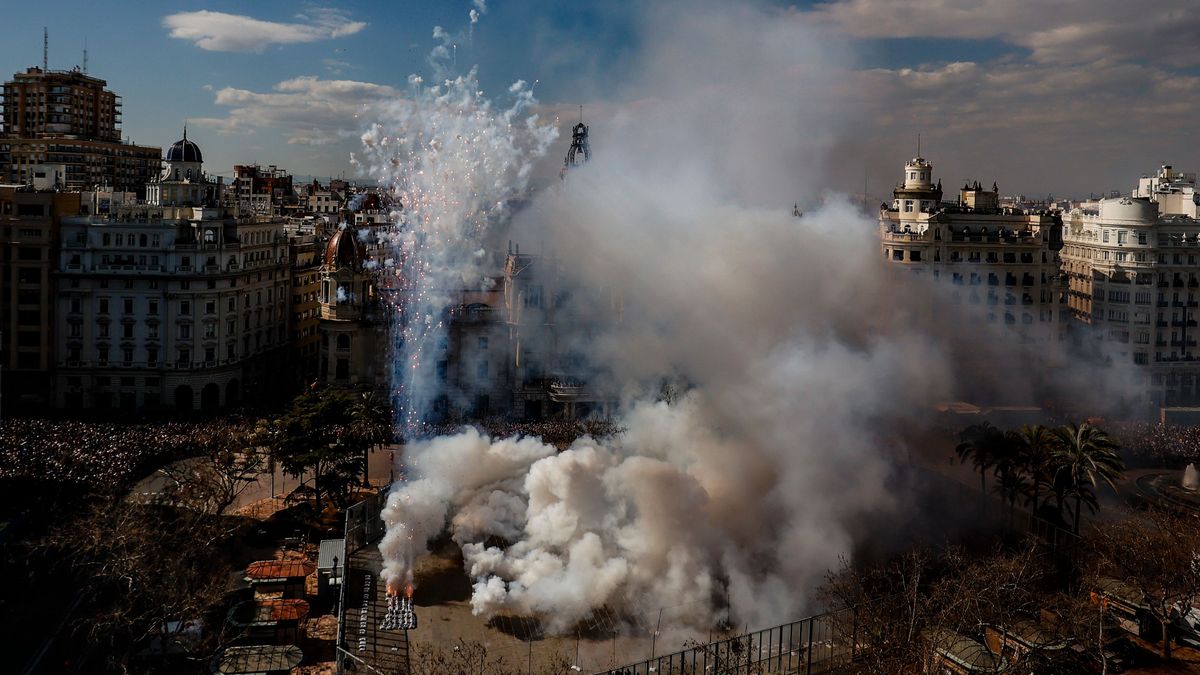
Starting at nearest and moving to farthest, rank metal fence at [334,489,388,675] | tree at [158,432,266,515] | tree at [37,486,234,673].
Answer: tree at [37,486,234,673], metal fence at [334,489,388,675], tree at [158,432,266,515]

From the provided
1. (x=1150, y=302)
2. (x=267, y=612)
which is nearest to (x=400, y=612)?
(x=267, y=612)

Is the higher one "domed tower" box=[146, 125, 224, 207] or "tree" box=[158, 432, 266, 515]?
"domed tower" box=[146, 125, 224, 207]

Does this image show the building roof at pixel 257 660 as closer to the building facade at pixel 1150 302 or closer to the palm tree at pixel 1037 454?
the palm tree at pixel 1037 454

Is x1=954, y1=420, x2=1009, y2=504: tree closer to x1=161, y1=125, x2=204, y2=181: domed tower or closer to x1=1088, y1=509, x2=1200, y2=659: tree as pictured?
x1=1088, y1=509, x2=1200, y2=659: tree

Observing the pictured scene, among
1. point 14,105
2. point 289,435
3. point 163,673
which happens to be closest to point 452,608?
point 163,673

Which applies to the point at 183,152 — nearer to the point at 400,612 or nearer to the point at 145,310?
the point at 145,310

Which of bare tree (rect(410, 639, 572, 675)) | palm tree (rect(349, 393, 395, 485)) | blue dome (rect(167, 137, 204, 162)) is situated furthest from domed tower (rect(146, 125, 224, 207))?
bare tree (rect(410, 639, 572, 675))

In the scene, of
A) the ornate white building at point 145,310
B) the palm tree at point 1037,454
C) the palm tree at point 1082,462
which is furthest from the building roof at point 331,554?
the ornate white building at point 145,310
